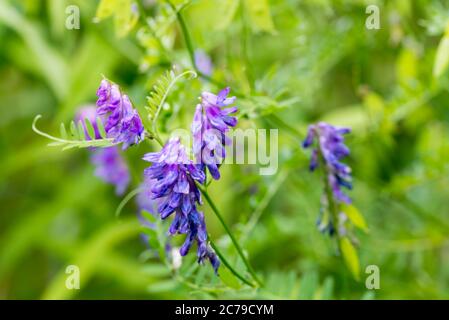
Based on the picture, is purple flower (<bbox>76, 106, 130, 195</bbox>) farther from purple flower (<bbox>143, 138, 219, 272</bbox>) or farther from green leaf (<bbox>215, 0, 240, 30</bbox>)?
purple flower (<bbox>143, 138, 219, 272</bbox>)

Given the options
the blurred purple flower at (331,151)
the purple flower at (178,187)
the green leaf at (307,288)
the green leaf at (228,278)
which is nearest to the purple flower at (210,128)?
the purple flower at (178,187)

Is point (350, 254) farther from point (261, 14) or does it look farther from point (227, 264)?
point (261, 14)

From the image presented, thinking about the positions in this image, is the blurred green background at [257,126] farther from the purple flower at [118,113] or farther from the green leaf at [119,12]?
the purple flower at [118,113]

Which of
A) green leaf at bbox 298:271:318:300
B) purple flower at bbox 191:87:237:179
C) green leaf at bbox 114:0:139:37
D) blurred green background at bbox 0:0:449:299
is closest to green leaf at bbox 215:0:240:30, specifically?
blurred green background at bbox 0:0:449:299

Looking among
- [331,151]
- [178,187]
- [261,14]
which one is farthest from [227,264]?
[261,14]

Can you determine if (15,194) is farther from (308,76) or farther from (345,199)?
(345,199)

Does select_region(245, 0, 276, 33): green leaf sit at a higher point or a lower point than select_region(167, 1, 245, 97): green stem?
higher
